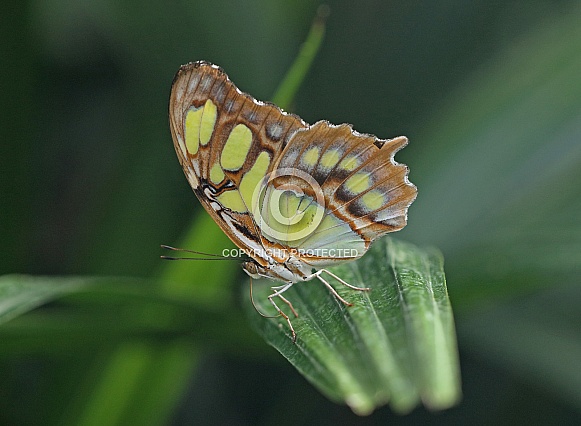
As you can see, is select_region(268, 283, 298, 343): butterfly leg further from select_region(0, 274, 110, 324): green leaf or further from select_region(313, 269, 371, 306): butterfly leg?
select_region(0, 274, 110, 324): green leaf

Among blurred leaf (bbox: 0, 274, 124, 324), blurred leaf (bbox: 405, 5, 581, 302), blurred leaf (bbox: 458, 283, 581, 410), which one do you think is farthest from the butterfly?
blurred leaf (bbox: 458, 283, 581, 410)

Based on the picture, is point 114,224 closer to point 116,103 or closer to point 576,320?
point 116,103

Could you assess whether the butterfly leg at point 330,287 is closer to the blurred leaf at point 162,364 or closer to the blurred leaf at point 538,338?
the blurred leaf at point 162,364

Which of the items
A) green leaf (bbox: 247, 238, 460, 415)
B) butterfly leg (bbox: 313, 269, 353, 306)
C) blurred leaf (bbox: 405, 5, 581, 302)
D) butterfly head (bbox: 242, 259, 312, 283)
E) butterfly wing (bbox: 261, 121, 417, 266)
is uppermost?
blurred leaf (bbox: 405, 5, 581, 302)

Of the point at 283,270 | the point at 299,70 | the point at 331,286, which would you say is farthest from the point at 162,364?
the point at 299,70

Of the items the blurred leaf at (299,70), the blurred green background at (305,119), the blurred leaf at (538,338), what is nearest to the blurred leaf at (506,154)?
the blurred green background at (305,119)

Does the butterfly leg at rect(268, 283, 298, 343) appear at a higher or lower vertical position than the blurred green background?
lower
